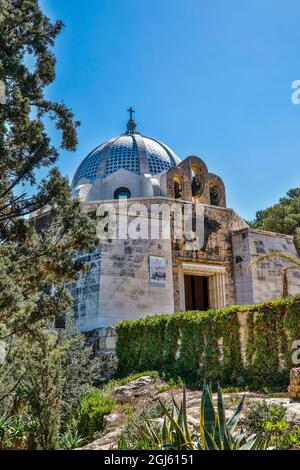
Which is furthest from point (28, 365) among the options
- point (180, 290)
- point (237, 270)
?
point (237, 270)

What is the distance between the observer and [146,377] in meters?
9.32

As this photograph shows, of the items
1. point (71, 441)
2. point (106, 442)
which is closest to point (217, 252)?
point (71, 441)

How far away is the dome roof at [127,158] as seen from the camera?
21.0 metres

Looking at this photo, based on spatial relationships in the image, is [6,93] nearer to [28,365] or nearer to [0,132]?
[0,132]

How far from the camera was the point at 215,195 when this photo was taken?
53.8 ft

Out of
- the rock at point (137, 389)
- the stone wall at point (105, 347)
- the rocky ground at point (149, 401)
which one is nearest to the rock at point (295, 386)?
the rocky ground at point (149, 401)

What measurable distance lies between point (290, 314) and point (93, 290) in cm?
577

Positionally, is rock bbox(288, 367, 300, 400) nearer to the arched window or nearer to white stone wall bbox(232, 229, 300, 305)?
white stone wall bbox(232, 229, 300, 305)

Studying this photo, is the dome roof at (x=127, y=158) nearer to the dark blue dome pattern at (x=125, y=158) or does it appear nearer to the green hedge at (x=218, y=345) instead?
the dark blue dome pattern at (x=125, y=158)

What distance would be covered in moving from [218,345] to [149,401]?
5.43 ft

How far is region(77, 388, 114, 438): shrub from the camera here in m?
7.92

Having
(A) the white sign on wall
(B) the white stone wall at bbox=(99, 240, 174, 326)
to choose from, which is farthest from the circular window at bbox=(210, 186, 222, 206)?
(A) the white sign on wall

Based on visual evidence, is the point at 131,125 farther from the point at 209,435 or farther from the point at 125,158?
the point at 209,435

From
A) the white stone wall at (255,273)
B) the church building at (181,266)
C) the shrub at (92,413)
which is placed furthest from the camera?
the white stone wall at (255,273)
